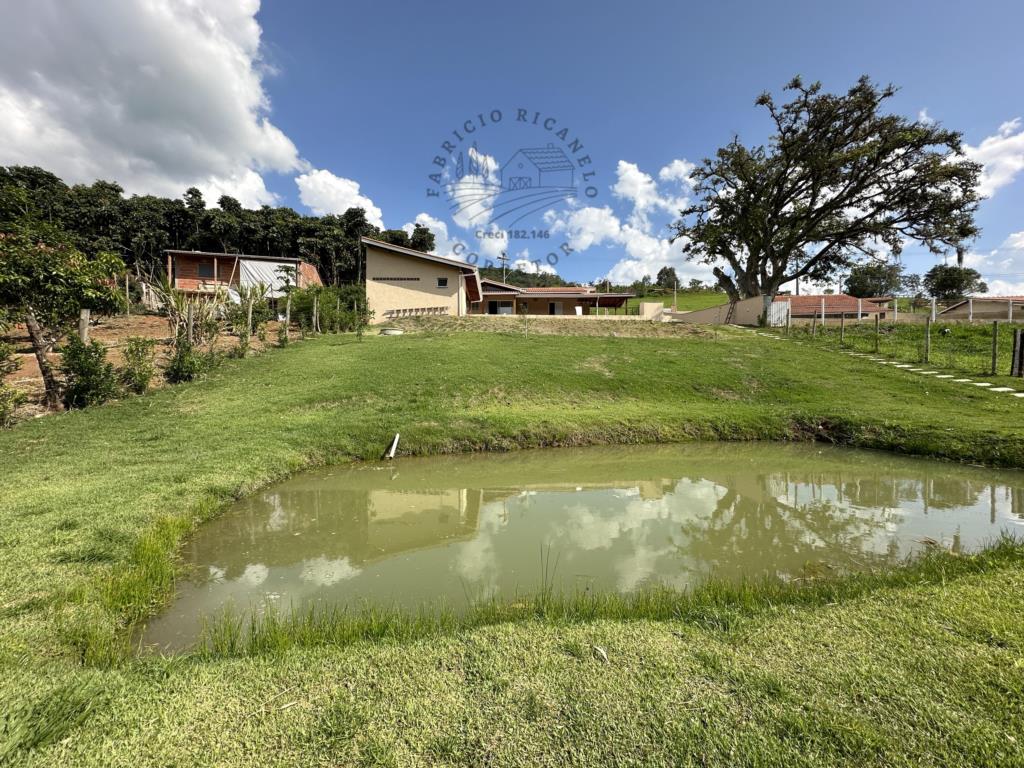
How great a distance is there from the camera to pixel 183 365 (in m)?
11.9

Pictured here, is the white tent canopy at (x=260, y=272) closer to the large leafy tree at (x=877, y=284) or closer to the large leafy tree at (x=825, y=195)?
the large leafy tree at (x=825, y=195)

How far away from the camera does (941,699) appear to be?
2.16 m

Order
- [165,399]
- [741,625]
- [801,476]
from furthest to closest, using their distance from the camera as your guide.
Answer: [165,399] → [801,476] → [741,625]

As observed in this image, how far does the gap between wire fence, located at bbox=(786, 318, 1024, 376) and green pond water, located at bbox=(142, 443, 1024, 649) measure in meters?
10.4

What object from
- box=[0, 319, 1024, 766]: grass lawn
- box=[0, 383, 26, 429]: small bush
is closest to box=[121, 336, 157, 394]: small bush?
box=[0, 383, 26, 429]: small bush

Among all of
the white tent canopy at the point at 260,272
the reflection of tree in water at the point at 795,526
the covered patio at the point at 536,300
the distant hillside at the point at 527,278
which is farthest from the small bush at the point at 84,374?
the distant hillside at the point at 527,278

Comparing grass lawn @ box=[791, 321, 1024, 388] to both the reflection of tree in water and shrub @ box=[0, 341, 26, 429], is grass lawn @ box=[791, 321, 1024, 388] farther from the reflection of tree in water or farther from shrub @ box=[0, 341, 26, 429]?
shrub @ box=[0, 341, 26, 429]

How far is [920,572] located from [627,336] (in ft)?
56.4

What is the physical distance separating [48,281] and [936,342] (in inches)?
1098

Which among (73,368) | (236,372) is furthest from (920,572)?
(236,372)

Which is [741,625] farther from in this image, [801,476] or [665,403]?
[665,403]

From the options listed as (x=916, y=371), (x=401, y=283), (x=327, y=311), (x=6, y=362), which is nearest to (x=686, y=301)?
(x=401, y=283)

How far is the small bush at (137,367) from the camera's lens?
10523 mm

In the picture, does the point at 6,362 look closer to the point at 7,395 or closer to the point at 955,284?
the point at 7,395
